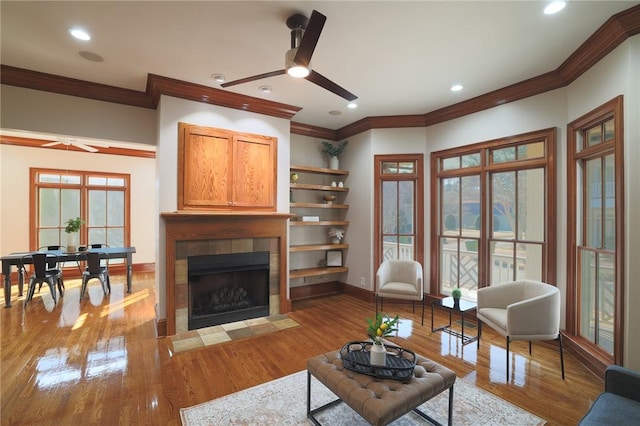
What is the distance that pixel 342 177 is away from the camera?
5758 mm

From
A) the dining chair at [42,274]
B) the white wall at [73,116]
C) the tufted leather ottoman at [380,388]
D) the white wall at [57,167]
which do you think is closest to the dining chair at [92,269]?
the dining chair at [42,274]

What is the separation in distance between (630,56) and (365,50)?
7.11 feet

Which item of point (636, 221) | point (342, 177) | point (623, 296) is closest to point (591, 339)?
point (623, 296)

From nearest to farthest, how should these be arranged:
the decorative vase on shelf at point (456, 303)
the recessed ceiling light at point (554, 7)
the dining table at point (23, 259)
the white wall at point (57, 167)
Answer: the recessed ceiling light at point (554, 7)
the decorative vase on shelf at point (456, 303)
the dining table at point (23, 259)
the white wall at point (57, 167)

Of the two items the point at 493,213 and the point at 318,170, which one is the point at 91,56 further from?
the point at 493,213

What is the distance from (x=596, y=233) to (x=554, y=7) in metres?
2.15

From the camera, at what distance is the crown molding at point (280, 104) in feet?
8.39

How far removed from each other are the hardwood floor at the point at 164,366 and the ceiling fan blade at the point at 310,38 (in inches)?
105

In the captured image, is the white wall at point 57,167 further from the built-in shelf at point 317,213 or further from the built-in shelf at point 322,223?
the built-in shelf at point 322,223

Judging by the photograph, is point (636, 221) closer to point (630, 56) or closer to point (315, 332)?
point (630, 56)

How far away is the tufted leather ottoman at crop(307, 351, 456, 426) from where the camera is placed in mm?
1640

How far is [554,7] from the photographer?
231 centimetres

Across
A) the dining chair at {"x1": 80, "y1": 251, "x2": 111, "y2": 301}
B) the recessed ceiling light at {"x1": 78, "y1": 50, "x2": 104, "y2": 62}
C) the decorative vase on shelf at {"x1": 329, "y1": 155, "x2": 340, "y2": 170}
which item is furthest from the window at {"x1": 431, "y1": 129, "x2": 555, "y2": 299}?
the dining chair at {"x1": 80, "y1": 251, "x2": 111, "y2": 301}

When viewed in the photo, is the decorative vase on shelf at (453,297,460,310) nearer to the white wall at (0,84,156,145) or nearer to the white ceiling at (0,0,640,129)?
the white ceiling at (0,0,640,129)
